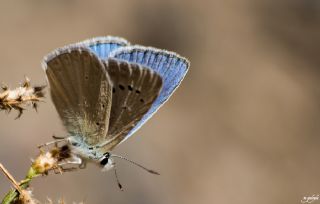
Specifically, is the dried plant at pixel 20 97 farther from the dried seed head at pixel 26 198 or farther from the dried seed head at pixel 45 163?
the dried seed head at pixel 26 198

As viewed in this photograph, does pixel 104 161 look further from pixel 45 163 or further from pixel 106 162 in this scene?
pixel 45 163

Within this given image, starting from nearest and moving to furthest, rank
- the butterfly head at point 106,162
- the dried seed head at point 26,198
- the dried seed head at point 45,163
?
the dried seed head at point 26,198, the dried seed head at point 45,163, the butterfly head at point 106,162

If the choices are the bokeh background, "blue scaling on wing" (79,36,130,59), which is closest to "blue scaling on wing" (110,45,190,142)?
"blue scaling on wing" (79,36,130,59)

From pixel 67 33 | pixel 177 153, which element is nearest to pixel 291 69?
pixel 177 153

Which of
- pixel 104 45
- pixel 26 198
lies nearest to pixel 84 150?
pixel 104 45

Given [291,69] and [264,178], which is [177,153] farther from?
[291,69]

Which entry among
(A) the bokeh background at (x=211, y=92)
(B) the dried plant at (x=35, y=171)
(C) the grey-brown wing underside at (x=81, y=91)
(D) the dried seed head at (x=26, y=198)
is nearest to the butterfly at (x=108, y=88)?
(C) the grey-brown wing underside at (x=81, y=91)
